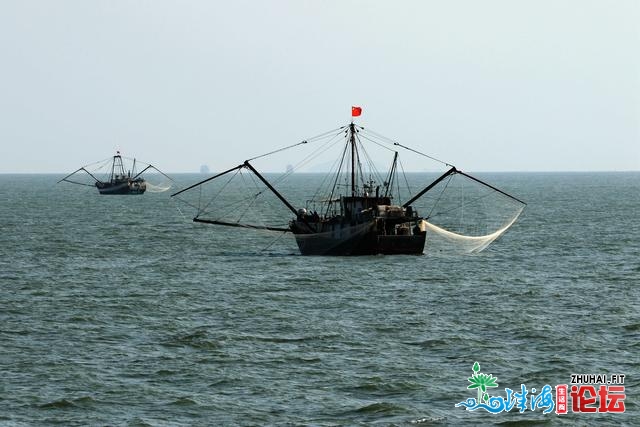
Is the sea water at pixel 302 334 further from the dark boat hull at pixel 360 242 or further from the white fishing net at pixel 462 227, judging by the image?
the white fishing net at pixel 462 227

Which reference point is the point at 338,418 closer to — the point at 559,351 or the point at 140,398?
the point at 140,398

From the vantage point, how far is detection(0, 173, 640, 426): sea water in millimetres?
33688

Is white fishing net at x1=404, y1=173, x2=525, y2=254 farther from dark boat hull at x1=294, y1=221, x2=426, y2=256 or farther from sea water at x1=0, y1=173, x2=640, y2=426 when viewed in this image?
dark boat hull at x1=294, y1=221, x2=426, y2=256

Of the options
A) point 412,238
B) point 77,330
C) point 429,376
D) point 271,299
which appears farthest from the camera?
point 412,238

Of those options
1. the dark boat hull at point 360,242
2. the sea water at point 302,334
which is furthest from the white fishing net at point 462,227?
the dark boat hull at point 360,242

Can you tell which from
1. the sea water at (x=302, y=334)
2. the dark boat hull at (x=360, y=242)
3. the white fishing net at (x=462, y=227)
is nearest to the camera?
the sea water at (x=302, y=334)

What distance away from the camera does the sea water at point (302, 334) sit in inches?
1326

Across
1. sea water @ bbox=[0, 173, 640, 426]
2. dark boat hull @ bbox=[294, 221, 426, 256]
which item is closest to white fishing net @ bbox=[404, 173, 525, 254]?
sea water @ bbox=[0, 173, 640, 426]

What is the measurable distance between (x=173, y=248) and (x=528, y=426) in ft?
204

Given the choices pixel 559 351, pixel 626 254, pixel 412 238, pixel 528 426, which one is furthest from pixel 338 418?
pixel 626 254

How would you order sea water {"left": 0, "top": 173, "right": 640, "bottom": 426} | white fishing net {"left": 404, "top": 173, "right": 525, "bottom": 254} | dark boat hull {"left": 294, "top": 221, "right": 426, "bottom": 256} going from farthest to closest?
white fishing net {"left": 404, "top": 173, "right": 525, "bottom": 254}
dark boat hull {"left": 294, "top": 221, "right": 426, "bottom": 256}
sea water {"left": 0, "top": 173, "right": 640, "bottom": 426}

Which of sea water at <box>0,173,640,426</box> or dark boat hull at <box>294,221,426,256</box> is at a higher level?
dark boat hull at <box>294,221,426,256</box>

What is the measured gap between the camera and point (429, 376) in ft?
123

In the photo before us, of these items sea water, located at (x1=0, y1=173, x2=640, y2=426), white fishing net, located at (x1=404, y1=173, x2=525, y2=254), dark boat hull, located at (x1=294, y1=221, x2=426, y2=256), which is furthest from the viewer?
white fishing net, located at (x1=404, y1=173, x2=525, y2=254)
